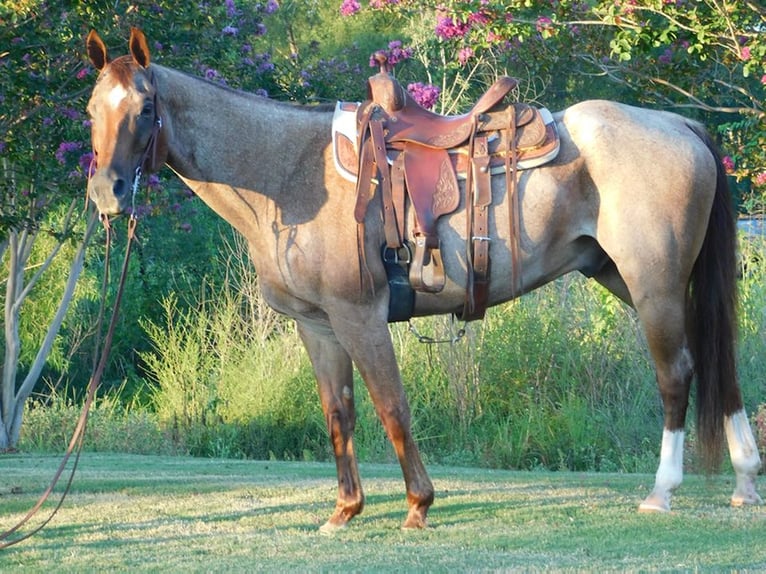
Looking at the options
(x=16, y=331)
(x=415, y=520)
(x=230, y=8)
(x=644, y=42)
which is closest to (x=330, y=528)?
(x=415, y=520)

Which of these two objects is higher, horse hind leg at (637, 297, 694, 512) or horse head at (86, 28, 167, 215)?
horse head at (86, 28, 167, 215)

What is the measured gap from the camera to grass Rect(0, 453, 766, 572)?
5109 mm

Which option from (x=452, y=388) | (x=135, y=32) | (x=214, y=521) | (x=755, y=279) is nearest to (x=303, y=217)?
(x=135, y=32)

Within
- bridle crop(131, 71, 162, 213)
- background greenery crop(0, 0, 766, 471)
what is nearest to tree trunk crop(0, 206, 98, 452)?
background greenery crop(0, 0, 766, 471)

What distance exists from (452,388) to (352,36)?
15082mm

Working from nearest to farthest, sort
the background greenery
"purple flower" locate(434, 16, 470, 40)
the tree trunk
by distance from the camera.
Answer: the background greenery → "purple flower" locate(434, 16, 470, 40) → the tree trunk

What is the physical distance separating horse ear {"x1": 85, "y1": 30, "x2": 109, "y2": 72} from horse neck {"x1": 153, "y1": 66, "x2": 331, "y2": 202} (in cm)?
30

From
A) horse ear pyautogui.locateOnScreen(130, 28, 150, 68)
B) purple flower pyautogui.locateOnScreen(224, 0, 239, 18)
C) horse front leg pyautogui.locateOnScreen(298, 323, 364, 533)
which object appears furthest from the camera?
purple flower pyautogui.locateOnScreen(224, 0, 239, 18)

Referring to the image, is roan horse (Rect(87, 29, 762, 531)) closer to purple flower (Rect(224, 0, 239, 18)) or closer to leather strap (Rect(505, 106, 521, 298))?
leather strap (Rect(505, 106, 521, 298))

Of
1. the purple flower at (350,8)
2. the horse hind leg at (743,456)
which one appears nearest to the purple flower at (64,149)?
the purple flower at (350,8)

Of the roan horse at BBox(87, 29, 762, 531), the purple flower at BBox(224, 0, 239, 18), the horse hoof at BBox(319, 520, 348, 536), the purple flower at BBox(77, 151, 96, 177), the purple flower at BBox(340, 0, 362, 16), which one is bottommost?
the horse hoof at BBox(319, 520, 348, 536)

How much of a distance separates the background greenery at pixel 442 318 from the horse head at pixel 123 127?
5.53 ft

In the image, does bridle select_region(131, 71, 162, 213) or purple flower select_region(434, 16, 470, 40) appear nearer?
bridle select_region(131, 71, 162, 213)

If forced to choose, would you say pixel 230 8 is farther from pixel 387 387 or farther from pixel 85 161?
pixel 387 387
